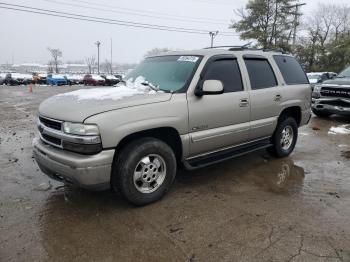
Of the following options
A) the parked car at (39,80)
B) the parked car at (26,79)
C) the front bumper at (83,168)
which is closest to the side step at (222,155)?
the front bumper at (83,168)

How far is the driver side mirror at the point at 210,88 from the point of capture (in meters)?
4.00

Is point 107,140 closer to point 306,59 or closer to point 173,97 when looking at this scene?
point 173,97

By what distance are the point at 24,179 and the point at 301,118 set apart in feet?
15.9

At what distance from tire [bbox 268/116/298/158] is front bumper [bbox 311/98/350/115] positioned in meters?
4.31

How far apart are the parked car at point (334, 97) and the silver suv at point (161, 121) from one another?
480 centimetres

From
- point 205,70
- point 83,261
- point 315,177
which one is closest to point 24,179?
point 83,261

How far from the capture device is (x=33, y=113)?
1155 cm

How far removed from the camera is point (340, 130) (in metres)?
8.67

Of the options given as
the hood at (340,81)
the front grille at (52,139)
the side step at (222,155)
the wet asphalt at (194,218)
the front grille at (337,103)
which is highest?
the hood at (340,81)

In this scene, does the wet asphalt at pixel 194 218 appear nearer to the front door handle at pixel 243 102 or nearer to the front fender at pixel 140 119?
the front fender at pixel 140 119

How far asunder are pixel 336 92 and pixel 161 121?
7.67m

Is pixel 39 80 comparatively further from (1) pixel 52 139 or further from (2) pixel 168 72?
(1) pixel 52 139

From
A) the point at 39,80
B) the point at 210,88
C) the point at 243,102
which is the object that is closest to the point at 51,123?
the point at 210,88

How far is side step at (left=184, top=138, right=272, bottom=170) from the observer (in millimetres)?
4234
